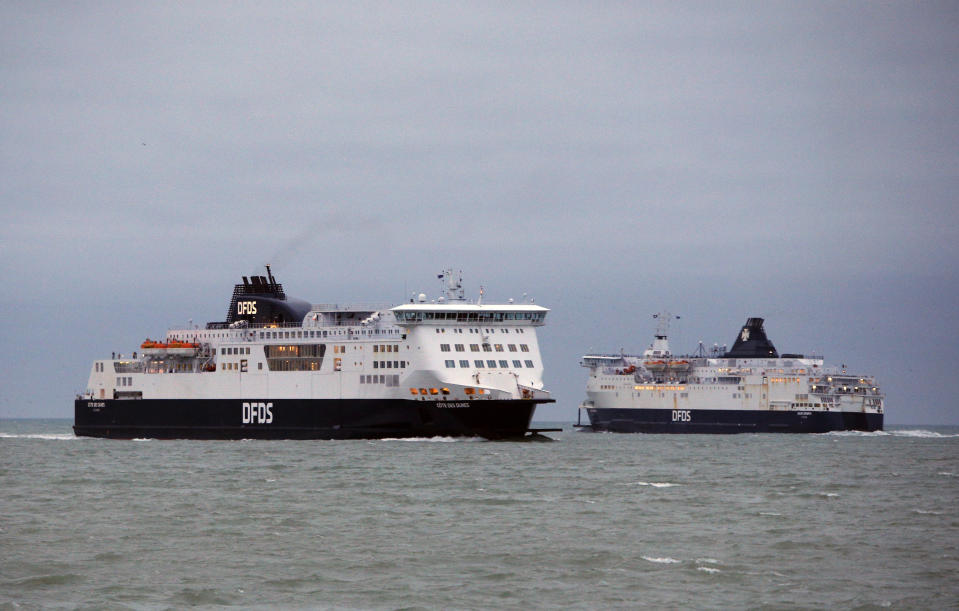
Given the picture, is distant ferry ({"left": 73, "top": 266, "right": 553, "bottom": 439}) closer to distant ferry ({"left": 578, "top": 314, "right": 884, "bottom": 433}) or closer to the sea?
the sea

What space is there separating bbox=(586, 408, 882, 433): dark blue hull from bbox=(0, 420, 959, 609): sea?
157ft

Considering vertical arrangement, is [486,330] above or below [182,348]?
above

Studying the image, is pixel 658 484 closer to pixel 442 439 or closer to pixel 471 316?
pixel 442 439

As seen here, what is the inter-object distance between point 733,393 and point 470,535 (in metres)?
77.0

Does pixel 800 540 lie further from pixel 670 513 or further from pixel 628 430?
pixel 628 430

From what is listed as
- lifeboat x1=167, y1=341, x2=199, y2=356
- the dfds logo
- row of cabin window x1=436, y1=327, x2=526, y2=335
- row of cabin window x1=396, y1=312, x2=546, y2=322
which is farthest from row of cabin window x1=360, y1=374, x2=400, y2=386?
lifeboat x1=167, y1=341, x2=199, y2=356

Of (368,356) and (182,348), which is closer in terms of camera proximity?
(368,356)

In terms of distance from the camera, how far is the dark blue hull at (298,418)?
61719 mm

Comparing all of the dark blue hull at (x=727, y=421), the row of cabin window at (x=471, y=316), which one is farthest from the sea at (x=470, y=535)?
the dark blue hull at (x=727, y=421)

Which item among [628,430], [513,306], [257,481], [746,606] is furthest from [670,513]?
[628,430]

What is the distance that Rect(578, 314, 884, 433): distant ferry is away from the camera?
10138cm

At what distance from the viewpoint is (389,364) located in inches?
2515

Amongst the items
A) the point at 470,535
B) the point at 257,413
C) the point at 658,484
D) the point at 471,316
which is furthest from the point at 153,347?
the point at 470,535

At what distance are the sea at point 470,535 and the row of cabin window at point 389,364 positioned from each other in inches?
413
